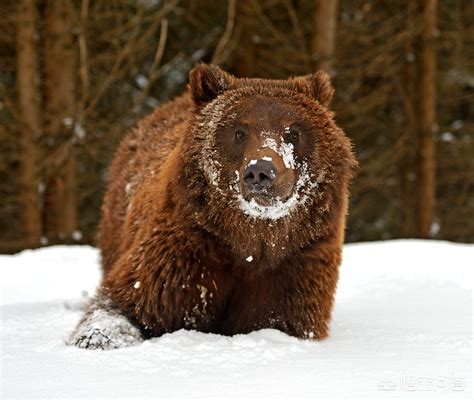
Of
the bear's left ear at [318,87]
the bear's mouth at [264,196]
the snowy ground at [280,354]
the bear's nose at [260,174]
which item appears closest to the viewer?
the snowy ground at [280,354]

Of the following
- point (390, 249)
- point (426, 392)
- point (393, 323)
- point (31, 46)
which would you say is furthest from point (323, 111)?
point (31, 46)

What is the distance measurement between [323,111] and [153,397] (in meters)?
2.65

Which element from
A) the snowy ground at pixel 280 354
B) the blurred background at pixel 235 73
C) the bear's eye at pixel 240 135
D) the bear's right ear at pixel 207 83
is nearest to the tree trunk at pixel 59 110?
the blurred background at pixel 235 73

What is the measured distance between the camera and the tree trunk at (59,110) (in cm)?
1230

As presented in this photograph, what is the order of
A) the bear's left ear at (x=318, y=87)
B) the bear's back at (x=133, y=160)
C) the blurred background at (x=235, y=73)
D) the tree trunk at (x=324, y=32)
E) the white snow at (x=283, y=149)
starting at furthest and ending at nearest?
the tree trunk at (x=324, y=32)
the blurred background at (x=235, y=73)
the bear's back at (x=133, y=160)
the bear's left ear at (x=318, y=87)
the white snow at (x=283, y=149)

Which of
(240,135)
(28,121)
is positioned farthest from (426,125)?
(240,135)

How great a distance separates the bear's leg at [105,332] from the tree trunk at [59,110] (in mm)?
7501

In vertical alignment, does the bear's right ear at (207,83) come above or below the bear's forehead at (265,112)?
above

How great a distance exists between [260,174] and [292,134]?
24.1 inches

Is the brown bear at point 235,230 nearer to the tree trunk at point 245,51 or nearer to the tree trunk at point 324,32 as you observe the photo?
the tree trunk at point 324,32

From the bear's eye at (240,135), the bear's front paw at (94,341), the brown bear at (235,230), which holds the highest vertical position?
the bear's eye at (240,135)

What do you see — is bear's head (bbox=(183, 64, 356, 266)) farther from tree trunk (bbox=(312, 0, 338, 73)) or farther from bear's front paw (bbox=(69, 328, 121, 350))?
tree trunk (bbox=(312, 0, 338, 73))

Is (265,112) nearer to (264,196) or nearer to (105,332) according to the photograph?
(264,196)

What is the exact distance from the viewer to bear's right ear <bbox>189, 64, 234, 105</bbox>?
5258 mm
